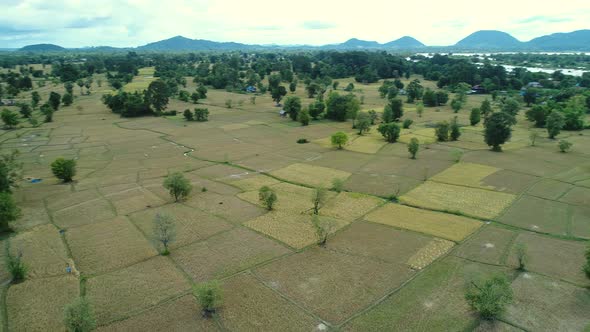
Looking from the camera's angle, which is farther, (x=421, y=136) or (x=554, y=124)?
(x=421, y=136)

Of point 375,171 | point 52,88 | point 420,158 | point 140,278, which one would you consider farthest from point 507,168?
point 52,88

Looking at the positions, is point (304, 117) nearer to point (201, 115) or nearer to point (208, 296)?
point (201, 115)

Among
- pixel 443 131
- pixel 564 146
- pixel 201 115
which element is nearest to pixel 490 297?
pixel 564 146

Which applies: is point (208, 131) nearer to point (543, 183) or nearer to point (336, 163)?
point (336, 163)

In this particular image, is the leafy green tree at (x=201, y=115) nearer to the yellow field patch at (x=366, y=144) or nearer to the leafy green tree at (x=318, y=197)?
the yellow field patch at (x=366, y=144)

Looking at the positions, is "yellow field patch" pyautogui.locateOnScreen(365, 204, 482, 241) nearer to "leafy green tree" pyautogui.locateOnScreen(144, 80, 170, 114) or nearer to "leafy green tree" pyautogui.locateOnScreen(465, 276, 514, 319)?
"leafy green tree" pyautogui.locateOnScreen(465, 276, 514, 319)
